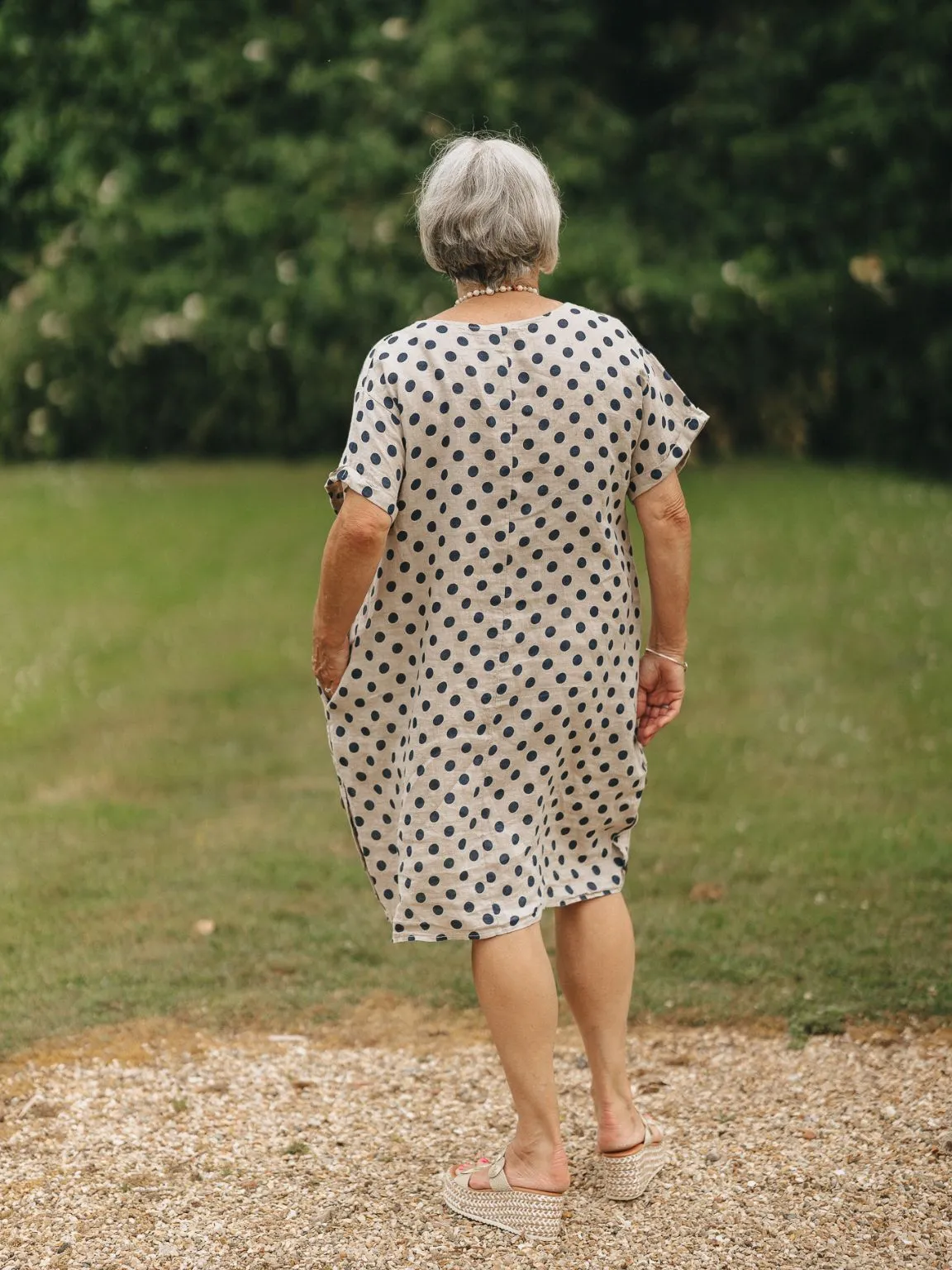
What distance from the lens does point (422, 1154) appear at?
3.29m

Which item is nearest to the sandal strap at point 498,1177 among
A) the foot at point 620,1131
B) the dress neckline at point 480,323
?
the foot at point 620,1131

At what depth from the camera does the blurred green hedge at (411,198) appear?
12.2 meters

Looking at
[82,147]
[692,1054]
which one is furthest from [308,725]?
[82,147]

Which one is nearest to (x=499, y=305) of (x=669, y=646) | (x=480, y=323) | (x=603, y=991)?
(x=480, y=323)

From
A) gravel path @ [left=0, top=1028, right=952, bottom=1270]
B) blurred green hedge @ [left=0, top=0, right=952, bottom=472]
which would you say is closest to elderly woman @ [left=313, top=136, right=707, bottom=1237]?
gravel path @ [left=0, top=1028, right=952, bottom=1270]

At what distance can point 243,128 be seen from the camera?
1316 cm

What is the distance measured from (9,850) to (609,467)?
10.5 feet

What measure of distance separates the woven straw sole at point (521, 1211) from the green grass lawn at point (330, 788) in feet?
3.54

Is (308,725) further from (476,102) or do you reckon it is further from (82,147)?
(82,147)

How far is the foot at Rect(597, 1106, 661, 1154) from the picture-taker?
3.08 metres

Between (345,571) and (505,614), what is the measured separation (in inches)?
11.5

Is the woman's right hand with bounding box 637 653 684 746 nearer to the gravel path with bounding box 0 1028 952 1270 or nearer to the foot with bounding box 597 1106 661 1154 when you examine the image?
the foot with bounding box 597 1106 661 1154

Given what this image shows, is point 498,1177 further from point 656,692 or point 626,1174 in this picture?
point 656,692

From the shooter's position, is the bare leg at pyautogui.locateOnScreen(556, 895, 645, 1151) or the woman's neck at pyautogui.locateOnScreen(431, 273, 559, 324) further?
the bare leg at pyautogui.locateOnScreen(556, 895, 645, 1151)
